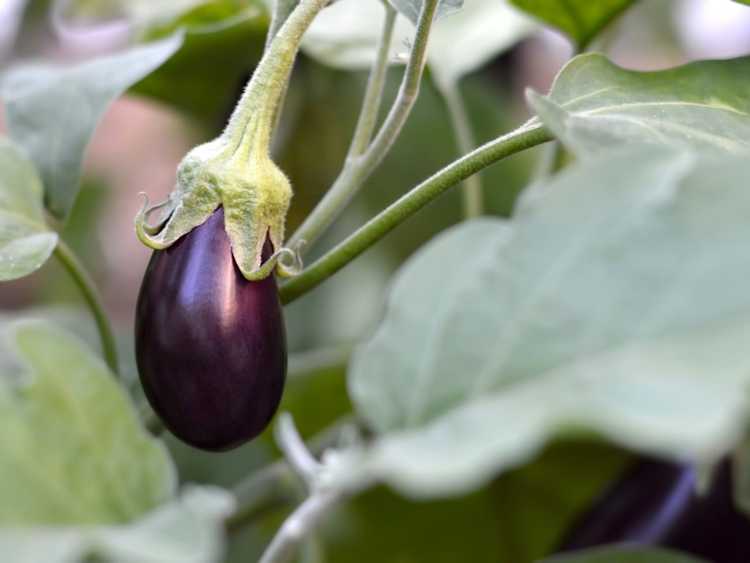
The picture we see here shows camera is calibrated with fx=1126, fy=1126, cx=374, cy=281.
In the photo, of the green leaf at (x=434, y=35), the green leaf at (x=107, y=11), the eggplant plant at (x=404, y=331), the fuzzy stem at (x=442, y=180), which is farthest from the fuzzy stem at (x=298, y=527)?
the green leaf at (x=107, y=11)

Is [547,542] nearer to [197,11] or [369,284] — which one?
[369,284]

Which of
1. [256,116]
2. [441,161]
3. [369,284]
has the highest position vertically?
[256,116]

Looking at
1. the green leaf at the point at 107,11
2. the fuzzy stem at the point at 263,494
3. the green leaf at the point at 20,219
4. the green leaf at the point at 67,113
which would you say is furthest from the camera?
the green leaf at the point at 107,11

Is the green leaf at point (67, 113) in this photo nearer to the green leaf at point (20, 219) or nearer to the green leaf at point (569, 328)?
the green leaf at point (20, 219)

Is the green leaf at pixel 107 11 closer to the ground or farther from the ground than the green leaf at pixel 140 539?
closer to the ground

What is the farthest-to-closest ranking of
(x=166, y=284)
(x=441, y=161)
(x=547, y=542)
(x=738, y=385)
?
(x=441, y=161), (x=547, y=542), (x=166, y=284), (x=738, y=385)

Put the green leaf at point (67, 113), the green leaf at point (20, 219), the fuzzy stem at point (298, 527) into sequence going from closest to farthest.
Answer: the fuzzy stem at point (298, 527) → the green leaf at point (20, 219) → the green leaf at point (67, 113)

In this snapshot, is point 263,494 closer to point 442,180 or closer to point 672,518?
point 672,518

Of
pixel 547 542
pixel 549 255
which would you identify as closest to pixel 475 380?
pixel 549 255
